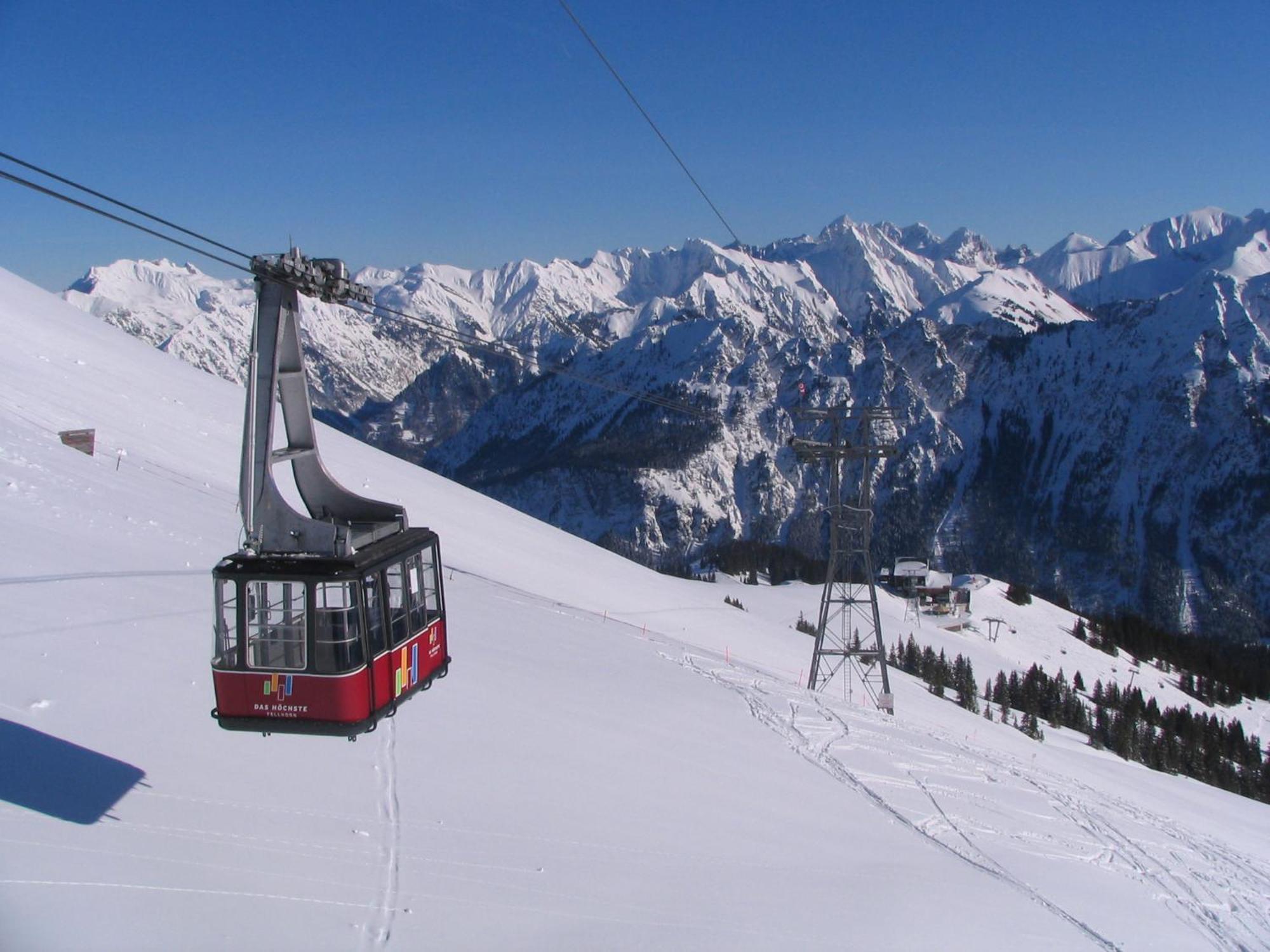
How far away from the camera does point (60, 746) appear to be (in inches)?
398

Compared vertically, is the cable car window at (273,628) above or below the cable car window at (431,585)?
below

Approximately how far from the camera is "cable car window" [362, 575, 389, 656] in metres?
9.96

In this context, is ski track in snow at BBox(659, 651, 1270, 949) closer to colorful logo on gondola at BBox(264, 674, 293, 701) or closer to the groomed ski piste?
the groomed ski piste

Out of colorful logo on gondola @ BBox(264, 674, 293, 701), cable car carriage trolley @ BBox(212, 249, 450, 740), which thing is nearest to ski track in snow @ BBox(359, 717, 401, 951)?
cable car carriage trolley @ BBox(212, 249, 450, 740)

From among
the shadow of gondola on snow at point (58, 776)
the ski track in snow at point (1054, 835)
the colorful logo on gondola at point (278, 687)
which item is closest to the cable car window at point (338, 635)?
the colorful logo on gondola at point (278, 687)

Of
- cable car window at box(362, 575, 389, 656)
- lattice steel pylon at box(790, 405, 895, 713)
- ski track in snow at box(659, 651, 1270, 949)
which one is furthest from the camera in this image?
lattice steel pylon at box(790, 405, 895, 713)

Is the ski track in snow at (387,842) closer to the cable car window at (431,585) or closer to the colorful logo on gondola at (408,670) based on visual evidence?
the colorful logo on gondola at (408,670)

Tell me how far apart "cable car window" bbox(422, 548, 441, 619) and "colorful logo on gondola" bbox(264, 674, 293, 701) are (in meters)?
2.22

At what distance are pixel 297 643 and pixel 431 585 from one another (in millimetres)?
2447

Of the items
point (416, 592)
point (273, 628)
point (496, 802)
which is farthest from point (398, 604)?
point (496, 802)

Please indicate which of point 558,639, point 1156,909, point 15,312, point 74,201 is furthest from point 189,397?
point 1156,909

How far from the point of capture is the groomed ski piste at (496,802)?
897 centimetres

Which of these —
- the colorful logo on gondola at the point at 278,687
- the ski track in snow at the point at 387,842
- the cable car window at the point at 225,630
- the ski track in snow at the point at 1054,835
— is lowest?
the ski track in snow at the point at 1054,835

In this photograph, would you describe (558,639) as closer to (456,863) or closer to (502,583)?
(502,583)
